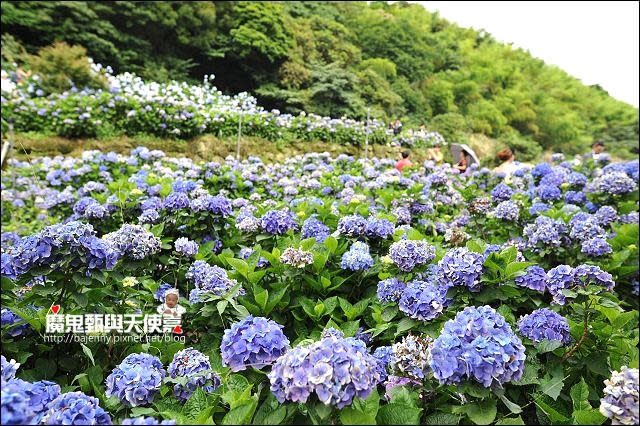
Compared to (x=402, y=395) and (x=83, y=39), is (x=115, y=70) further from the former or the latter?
(x=402, y=395)

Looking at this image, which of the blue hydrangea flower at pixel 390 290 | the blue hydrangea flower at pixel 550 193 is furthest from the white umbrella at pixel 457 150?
the blue hydrangea flower at pixel 390 290

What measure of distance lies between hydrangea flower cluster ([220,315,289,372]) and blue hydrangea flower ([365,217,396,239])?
3.25 ft

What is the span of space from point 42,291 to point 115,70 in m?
10.5

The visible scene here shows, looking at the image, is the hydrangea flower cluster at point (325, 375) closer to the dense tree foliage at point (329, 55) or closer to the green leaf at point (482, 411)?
the green leaf at point (482, 411)

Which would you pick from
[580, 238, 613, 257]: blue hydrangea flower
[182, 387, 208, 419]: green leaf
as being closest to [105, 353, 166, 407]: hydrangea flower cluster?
[182, 387, 208, 419]: green leaf

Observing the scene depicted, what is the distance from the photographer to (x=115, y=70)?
1049 cm

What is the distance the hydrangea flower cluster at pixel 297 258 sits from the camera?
1.68 m

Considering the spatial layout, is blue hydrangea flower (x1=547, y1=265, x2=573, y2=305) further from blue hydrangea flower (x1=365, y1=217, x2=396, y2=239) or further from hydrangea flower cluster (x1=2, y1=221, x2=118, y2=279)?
hydrangea flower cluster (x1=2, y1=221, x2=118, y2=279)

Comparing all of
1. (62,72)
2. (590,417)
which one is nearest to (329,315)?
(590,417)

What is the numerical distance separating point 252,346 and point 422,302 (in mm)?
533

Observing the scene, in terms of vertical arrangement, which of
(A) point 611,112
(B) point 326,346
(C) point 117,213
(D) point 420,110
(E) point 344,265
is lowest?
(C) point 117,213

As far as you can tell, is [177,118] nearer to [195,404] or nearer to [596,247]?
[596,247]

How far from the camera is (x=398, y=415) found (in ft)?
2.87

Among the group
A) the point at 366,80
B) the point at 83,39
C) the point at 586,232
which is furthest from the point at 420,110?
the point at 83,39
